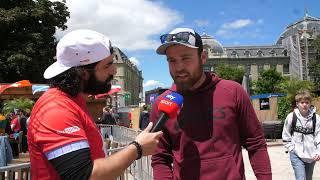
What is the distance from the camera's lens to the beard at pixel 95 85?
2.42m

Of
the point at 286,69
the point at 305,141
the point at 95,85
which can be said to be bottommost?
the point at 305,141

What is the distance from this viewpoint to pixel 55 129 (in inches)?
82.3

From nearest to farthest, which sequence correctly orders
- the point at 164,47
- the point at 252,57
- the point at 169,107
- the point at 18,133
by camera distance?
the point at 169,107, the point at 164,47, the point at 18,133, the point at 252,57

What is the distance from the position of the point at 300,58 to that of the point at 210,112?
11780cm

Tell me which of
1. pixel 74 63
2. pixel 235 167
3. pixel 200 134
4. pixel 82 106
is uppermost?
pixel 74 63

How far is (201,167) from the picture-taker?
312 cm

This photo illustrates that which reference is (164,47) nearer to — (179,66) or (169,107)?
(179,66)

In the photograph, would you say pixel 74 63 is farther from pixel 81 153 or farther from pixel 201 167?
pixel 201 167

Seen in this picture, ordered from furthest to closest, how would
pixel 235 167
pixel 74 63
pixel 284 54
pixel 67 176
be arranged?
pixel 284 54 → pixel 235 167 → pixel 74 63 → pixel 67 176

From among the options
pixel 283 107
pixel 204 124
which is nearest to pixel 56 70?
pixel 204 124

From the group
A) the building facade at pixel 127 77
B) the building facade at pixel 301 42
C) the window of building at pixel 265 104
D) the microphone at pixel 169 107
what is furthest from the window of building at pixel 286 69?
the microphone at pixel 169 107

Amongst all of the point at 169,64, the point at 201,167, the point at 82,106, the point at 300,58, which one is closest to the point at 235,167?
the point at 201,167

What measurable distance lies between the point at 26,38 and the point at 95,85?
133ft

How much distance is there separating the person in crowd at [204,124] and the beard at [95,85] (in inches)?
30.0
